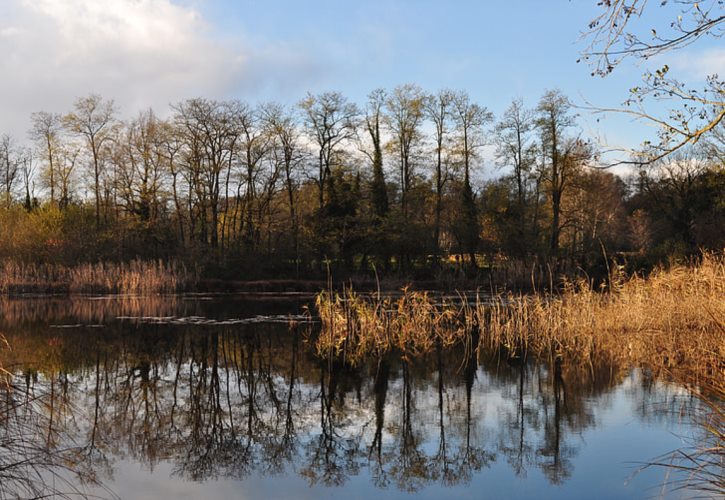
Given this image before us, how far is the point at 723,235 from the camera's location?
88.2 feet

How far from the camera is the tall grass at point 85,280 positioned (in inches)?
Answer: 1099

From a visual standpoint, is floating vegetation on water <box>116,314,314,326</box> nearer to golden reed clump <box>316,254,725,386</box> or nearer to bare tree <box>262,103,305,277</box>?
golden reed clump <box>316,254,725,386</box>

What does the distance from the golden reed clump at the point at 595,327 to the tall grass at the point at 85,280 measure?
14.9 metres

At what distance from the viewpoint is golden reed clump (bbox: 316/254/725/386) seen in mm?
11375

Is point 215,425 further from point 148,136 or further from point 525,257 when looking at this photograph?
point 148,136

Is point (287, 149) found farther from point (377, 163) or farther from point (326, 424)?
point (326, 424)

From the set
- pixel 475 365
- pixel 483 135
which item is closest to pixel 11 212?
pixel 483 135

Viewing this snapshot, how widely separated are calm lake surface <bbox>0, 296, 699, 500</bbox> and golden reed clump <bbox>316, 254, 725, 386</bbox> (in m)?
0.88

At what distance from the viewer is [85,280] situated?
28.3 meters

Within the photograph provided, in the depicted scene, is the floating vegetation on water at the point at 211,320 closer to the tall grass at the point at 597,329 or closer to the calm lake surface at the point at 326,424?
the tall grass at the point at 597,329

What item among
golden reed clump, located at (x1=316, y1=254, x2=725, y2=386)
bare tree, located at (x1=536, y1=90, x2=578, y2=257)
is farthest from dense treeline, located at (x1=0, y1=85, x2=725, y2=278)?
golden reed clump, located at (x1=316, y1=254, x2=725, y2=386)

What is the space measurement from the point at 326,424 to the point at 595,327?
25.3ft

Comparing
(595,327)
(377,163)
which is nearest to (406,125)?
(377,163)

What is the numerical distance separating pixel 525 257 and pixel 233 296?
50.8 feet
